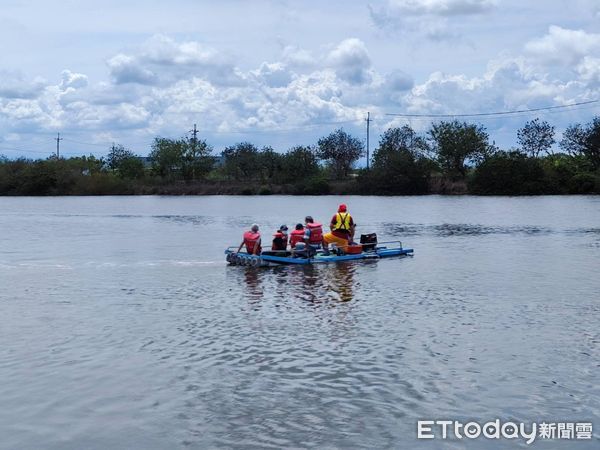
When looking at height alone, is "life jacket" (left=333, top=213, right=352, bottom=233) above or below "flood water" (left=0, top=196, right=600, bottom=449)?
above

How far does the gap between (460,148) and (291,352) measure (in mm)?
114886

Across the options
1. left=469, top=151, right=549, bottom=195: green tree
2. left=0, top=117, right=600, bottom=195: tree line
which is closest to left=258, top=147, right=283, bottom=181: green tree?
left=0, top=117, right=600, bottom=195: tree line

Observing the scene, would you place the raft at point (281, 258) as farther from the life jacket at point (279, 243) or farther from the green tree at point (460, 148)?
the green tree at point (460, 148)

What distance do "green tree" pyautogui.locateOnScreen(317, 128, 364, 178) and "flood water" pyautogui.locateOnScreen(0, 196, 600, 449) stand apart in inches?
4634

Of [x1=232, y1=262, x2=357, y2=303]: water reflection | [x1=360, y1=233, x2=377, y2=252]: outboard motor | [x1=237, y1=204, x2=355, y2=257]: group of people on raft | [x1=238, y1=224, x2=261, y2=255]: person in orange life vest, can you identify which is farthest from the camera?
[x1=360, y1=233, x2=377, y2=252]: outboard motor

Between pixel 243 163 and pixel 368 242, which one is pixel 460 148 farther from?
pixel 368 242

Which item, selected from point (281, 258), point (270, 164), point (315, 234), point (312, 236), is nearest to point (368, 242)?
point (315, 234)

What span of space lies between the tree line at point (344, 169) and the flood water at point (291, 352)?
87.9 metres

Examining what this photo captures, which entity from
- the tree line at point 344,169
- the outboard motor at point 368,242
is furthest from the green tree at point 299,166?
the outboard motor at point 368,242

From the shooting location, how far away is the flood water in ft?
35.8

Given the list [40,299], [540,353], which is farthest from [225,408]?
[40,299]

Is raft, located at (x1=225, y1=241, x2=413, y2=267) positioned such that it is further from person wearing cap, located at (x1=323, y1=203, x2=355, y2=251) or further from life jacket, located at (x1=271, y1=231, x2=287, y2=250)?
person wearing cap, located at (x1=323, y1=203, x2=355, y2=251)

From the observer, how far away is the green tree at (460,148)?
414 feet

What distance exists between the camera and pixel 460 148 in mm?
125625
